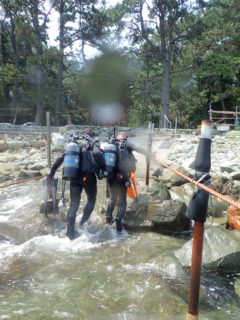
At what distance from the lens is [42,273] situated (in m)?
3.54

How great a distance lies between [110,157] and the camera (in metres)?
4.87

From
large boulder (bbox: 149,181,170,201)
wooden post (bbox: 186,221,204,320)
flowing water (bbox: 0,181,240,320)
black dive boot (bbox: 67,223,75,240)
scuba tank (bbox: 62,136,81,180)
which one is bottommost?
flowing water (bbox: 0,181,240,320)

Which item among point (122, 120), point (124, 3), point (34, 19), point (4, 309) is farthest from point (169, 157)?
point (34, 19)

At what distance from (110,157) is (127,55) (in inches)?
706

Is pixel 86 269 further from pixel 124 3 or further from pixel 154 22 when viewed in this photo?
pixel 154 22

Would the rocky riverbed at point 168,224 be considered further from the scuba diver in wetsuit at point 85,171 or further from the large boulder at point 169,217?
the scuba diver in wetsuit at point 85,171

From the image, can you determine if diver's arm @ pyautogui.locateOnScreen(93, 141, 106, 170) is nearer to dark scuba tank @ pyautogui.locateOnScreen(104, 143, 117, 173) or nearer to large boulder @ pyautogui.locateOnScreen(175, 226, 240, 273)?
dark scuba tank @ pyautogui.locateOnScreen(104, 143, 117, 173)

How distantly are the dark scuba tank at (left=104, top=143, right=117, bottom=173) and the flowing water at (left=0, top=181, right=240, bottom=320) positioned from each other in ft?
3.90

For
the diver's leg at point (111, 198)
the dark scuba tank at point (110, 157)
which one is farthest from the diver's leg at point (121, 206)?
the dark scuba tank at point (110, 157)

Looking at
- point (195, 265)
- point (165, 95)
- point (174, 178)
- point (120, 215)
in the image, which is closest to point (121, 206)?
point (120, 215)

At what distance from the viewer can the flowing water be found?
2787mm

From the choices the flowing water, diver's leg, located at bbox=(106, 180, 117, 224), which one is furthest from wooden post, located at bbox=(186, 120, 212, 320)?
diver's leg, located at bbox=(106, 180, 117, 224)

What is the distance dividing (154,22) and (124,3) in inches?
121

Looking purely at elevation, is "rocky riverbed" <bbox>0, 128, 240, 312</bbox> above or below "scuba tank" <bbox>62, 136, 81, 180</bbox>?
below
